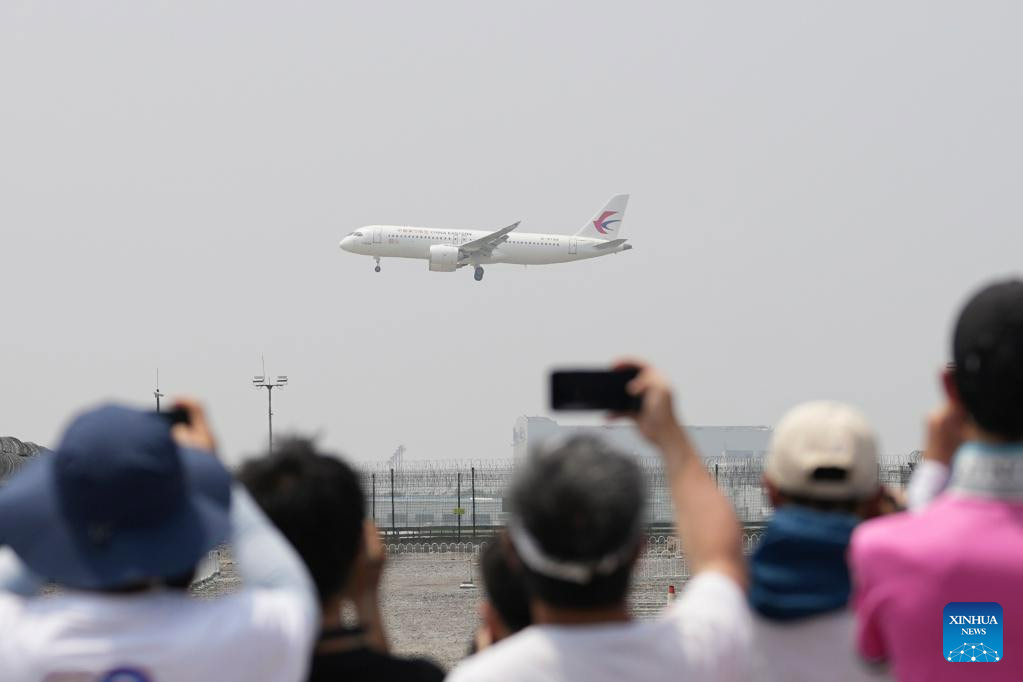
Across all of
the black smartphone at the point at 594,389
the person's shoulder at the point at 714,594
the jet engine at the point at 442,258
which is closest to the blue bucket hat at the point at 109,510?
the black smartphone at the point at 594,389

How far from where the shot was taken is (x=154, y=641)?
280 centimetres

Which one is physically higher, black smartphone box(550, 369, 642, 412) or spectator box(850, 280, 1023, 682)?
black smartphone box(550, 369, 642, 412)

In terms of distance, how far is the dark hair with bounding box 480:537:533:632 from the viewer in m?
3.42

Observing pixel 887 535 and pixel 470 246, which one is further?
pixel 470 246

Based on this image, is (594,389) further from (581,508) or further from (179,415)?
(179,415)

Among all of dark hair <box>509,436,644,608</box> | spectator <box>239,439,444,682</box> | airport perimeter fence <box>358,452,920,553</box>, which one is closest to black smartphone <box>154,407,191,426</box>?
spectator <box>239,439,444,682</box>

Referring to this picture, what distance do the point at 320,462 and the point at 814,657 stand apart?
1305 millimetres

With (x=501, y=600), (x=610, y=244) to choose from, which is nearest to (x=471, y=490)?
(x=610, y=244)

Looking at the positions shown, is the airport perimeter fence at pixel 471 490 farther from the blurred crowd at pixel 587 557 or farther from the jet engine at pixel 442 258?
the blurred crowd at pixel 587 557

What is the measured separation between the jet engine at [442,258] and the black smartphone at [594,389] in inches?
2165

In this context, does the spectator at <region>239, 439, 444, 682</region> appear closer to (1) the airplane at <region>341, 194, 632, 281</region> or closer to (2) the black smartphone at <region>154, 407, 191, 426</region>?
(2) the black smartphone at <region>154, 407, 191, 426</region>

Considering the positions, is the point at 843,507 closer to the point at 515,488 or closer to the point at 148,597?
the point at 515,488

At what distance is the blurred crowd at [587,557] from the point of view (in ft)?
8.54

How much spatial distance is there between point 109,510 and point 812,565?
1.65 metres
